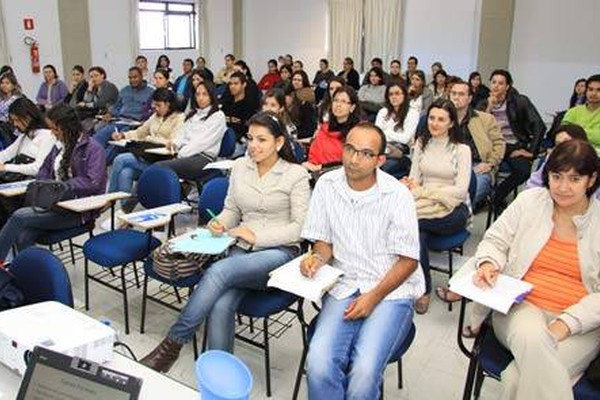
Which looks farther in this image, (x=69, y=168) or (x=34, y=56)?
(x=34, y=56)

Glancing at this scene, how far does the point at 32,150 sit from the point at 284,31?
9405 mm

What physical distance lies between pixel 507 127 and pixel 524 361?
3.50 m

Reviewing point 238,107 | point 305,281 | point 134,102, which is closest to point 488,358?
point 305,281

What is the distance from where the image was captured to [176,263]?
2.58 metres

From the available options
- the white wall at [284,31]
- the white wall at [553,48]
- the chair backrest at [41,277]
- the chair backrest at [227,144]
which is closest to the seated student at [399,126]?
the chair backrest at [227,144]

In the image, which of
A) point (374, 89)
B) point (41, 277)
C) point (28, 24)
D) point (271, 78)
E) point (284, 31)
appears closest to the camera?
point (41, 277)

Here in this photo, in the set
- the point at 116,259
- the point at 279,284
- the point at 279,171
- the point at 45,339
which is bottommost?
the point at 116,259

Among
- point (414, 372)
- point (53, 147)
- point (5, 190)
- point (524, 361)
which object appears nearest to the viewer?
point (524, 361)

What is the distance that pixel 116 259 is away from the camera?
2844mm

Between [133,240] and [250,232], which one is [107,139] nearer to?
[133,240]

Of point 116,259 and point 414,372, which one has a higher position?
point 116,259

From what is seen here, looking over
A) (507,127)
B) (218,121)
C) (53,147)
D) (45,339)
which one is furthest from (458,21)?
(45,339)

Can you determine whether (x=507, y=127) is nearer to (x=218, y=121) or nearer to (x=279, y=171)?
(x=218, y=121)

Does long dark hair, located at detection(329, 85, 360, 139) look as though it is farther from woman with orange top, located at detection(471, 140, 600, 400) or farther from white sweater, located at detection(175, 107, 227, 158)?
woman with orange top, located at detection(471, 140, 600, 400)
